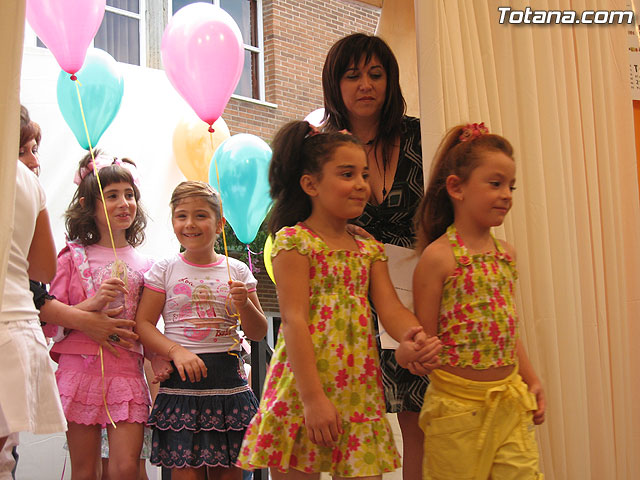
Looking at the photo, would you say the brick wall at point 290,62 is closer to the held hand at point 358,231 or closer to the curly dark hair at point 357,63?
the curly dark hair at point 357,63

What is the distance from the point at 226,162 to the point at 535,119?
1.93 m

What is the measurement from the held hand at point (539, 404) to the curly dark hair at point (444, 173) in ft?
1.58

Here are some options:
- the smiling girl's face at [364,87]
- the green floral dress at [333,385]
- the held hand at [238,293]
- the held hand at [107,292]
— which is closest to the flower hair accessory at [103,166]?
the held hand at [107,292]

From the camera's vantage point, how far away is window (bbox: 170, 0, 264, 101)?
9508 mm

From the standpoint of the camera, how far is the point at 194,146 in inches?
188

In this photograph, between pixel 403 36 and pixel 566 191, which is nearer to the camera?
pixel 566 191

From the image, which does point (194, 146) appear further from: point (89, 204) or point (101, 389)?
point (101, 389)

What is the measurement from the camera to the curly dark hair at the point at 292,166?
1.97 m

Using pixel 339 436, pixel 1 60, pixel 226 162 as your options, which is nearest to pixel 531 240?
pixel 339 436

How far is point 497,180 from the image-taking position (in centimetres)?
195

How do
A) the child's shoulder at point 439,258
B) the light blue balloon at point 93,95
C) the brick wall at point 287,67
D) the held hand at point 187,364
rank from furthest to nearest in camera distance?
the brick wall at point 287,67, the light blue balloon at point 93,95, the held hand at point 187,364, the child's shoulder at point 439,258

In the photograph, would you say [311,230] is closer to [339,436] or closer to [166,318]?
[339,436]

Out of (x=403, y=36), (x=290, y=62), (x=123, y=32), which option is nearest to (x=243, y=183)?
(x=403, y=36)

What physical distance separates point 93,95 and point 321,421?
2780 millimetres
